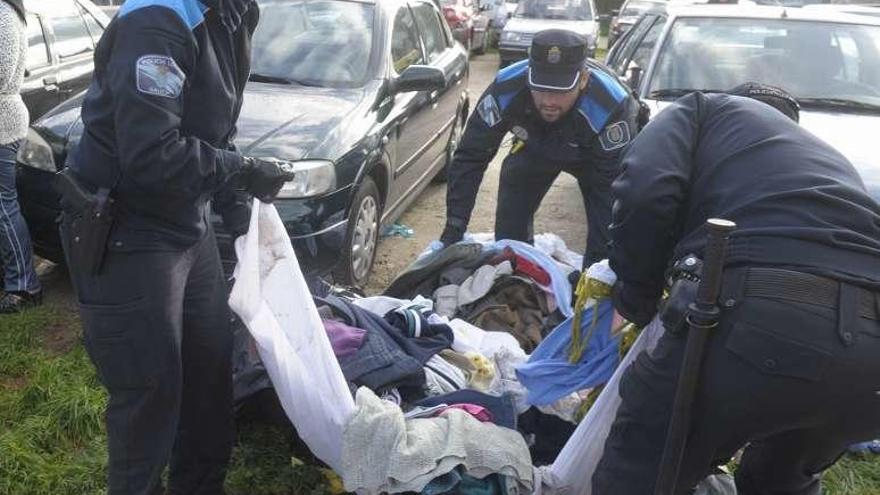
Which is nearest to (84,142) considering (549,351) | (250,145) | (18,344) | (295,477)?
(295,477)

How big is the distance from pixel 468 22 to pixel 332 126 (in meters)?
11.8

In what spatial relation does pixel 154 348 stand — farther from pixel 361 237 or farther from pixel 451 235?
pixel 361 237

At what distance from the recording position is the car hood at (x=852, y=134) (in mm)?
3785

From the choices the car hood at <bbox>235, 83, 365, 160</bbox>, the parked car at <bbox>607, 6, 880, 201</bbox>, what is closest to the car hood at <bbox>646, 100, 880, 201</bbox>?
the parked car at <bbox>607, 6, 880, 201</bbox>

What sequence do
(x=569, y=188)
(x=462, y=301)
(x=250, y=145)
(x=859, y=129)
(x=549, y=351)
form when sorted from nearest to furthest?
(x=549, y=351)
(x=462, y=301)
(x=250, y=145)
(x=859, y=129)
(x=569, y=188)

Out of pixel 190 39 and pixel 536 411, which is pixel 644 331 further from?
pixel 190 39

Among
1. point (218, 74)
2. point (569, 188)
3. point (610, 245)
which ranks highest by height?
point (218, 74)

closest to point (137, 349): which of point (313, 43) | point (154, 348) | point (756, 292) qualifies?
point (154, 348)

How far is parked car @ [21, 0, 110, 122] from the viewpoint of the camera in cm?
531

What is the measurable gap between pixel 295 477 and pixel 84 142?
1.28 metres

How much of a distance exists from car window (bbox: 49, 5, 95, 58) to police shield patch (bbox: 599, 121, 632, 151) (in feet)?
13.2

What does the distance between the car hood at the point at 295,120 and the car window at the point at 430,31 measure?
1322 mm

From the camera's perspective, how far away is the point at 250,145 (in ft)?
12.6

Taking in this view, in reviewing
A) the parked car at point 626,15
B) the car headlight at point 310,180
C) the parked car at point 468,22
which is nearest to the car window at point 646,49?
the car headlight at point 310,180
